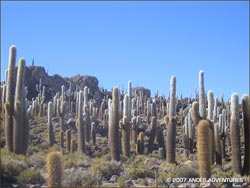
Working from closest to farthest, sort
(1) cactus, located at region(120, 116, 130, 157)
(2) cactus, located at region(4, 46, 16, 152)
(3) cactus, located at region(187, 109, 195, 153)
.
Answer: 1. (2) cactus, located at region(4, 46, 16, 152)
2. (1) cactus, located at region(120, 116, 130, 157)
3. (3) cactus, located at region(187, 109, 195, 153)

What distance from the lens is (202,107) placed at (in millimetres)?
18094

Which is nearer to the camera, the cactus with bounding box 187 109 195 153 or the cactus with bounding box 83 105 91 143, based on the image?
the cactus with bounding box 187 109 195 153

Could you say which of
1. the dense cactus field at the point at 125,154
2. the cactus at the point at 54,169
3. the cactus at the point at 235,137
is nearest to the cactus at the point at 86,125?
the dense cactus field at the point at 125,154

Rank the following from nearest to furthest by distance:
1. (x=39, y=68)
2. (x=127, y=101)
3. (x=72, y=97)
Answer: (x=127, y=101)
(x=72, y=97)
(x=39, y=68)

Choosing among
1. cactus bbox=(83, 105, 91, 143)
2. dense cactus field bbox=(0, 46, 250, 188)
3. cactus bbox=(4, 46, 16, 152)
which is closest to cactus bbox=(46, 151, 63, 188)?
dense cactus field bbox=(0, 46, 250, 188)

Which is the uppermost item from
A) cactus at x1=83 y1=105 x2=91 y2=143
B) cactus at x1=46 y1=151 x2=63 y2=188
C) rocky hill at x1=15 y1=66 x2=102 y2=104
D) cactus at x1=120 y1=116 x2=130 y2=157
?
rocky hill at x1=15 y1=66 x2=102 y2=104

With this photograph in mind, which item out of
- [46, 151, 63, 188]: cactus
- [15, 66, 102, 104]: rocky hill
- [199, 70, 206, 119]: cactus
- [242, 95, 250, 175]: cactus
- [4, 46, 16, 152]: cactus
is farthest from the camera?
[15, 66, 102, 104]: rocky hill

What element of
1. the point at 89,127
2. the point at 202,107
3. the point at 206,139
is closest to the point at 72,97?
the point at 89,127

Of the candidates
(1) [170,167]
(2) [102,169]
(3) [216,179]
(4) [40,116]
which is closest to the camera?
(3) [216,179]

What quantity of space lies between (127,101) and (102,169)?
29.6ft

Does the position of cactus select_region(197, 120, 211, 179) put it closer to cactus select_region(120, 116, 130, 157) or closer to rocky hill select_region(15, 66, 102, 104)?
cactus select_region(120, 116, 130, 157)

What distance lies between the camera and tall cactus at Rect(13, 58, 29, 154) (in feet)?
60.6

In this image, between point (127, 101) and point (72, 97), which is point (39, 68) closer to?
point (72, 97)

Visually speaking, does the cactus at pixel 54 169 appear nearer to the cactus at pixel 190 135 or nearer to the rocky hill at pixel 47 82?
the cactus at pixel 190 135
